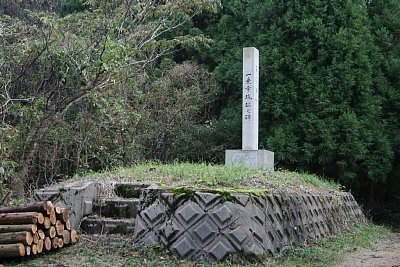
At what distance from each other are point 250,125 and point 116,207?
4.56m

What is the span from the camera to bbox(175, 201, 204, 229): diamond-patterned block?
18.9ft

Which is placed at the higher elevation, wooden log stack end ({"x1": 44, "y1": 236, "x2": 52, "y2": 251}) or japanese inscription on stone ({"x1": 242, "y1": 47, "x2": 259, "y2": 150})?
japanese inscription on stone ({"x1": 242, "y1": 47, "x2": 259, "y2": 150})

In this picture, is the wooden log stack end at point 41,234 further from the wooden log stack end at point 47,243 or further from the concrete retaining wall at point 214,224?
the concrete retaining wall at point 214,224

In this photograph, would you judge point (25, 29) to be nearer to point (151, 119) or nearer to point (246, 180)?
point (151, 119)

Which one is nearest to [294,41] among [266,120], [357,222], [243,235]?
Answer: [266,120]

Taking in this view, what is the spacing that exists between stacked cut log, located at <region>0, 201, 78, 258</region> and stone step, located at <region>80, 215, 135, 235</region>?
67 cm

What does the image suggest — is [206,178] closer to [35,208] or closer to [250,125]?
[35,208]

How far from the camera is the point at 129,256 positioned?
5668 millimetres

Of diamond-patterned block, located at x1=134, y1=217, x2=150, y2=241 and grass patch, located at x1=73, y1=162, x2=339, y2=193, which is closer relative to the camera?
diamond-patterned block, located at x1=134, y1=217, x2=150, y2=241

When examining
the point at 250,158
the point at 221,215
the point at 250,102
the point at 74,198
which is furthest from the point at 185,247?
the point at 250,102

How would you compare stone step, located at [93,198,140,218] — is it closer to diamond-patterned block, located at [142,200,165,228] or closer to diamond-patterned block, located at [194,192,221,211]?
diamond-patterned block, located at [142,200,165,228]

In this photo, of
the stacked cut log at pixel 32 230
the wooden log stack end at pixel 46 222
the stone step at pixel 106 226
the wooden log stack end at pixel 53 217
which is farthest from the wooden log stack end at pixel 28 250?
the stone step at pixel 106 226

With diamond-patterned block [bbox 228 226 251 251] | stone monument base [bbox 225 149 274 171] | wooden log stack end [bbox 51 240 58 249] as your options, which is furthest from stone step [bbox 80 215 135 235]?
stone monument base [bbox 225 149 274 171]

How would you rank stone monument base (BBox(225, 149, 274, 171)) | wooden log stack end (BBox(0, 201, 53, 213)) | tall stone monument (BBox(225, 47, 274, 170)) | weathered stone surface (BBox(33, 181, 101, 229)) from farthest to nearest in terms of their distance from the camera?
1. tall stone monument (BBox(225, 47, 274, 170))
2. stone monument base (BBox(225, 149, 274, 171))
3. weathered stone surface (BBox(33, 181, 101, 229))
4. wooden log stack end (BBox(0, 201, 53, 213))
